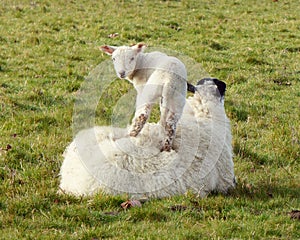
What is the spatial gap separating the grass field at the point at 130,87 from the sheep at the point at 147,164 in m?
0.15

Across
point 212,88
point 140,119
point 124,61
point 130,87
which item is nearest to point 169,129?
point 140,119

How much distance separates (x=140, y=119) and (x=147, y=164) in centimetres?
54

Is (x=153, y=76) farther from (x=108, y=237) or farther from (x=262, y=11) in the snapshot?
(x=262, y=11)

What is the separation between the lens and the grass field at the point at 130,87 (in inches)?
226

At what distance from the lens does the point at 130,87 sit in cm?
1141

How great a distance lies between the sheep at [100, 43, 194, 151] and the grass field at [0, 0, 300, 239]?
87 centimetres

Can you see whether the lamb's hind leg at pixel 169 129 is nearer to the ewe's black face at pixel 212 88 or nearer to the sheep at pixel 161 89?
the sheep at pixel 161 89

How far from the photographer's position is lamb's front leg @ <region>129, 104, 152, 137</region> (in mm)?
6367

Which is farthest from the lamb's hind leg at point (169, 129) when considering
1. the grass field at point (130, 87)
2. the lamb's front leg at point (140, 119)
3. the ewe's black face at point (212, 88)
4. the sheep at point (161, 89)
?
the ewe's black face at point (212, 88)

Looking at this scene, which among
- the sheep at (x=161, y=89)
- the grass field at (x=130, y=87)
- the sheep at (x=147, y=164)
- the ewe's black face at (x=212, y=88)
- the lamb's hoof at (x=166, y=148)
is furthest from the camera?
the ewe's black face at (x=212, y=88)

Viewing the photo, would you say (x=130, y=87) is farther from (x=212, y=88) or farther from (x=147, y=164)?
(x=147, y=164)

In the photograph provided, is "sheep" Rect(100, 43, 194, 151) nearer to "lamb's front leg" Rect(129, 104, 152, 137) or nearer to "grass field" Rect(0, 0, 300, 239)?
"lamb's front leg" Rect(129, 104, 152, 137)

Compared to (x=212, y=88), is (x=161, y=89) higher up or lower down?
higher up

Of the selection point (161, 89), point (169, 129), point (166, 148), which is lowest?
point (166, 148)
